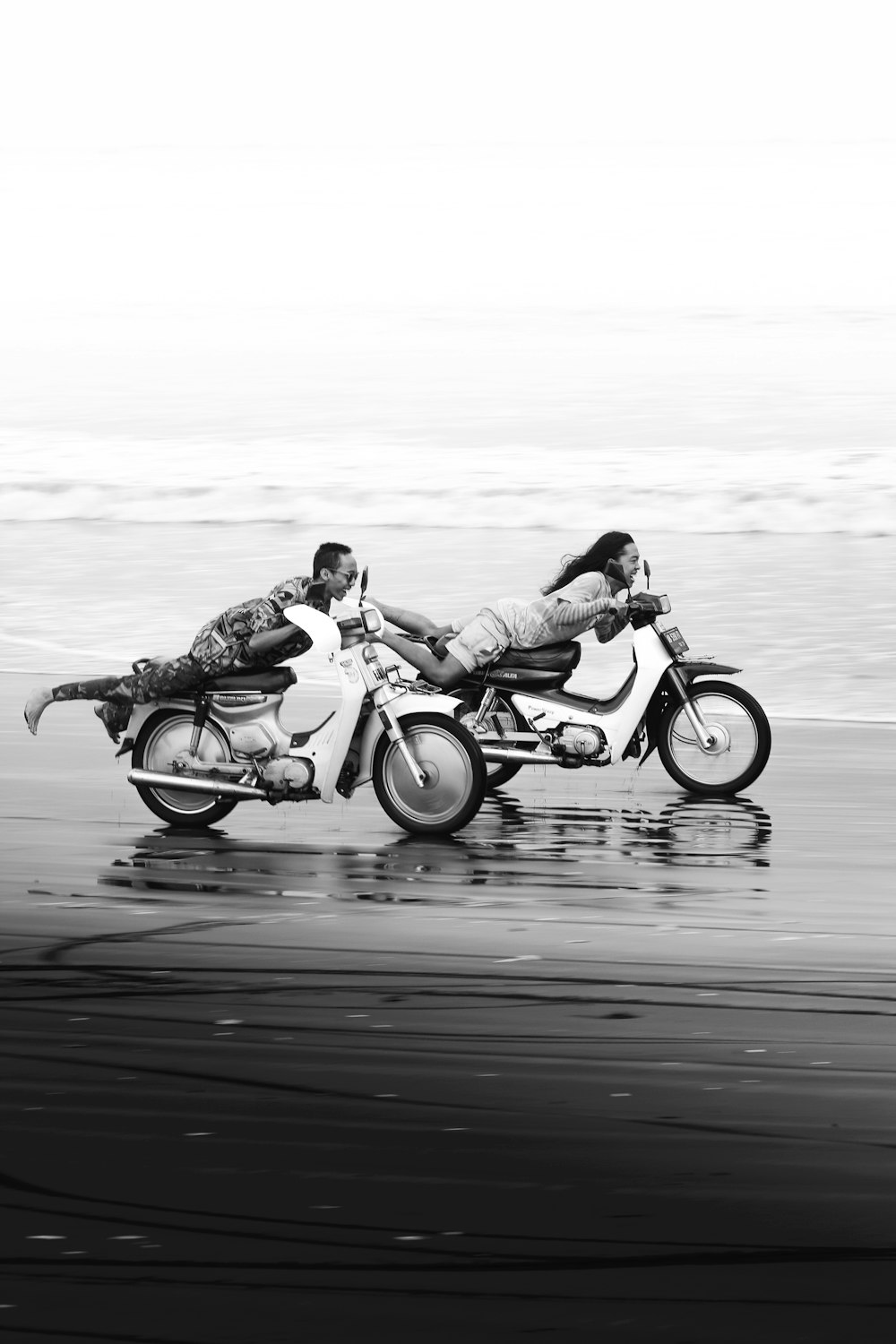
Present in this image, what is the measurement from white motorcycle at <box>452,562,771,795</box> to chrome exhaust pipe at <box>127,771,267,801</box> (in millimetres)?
Answer: 1976

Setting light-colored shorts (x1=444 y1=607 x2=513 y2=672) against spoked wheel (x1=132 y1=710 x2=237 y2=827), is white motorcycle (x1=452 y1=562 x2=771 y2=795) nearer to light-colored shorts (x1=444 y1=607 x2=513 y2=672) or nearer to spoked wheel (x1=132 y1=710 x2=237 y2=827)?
light-colored shorts (x1=444 y1=607 x2=513 y2=672)

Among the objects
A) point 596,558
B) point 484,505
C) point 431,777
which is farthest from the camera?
point 484,505

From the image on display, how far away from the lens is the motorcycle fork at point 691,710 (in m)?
13.7

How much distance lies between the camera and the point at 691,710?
13.7 metres

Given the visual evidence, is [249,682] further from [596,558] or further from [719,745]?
[719,745]

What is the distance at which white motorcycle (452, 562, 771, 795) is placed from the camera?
13594mm

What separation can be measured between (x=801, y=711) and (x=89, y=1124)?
46.8 ft

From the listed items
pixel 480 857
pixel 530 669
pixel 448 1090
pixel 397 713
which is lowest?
pixel 448 1090

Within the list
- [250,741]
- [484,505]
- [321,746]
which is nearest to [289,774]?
[321,746]

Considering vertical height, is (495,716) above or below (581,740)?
above

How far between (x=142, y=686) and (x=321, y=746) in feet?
3.18

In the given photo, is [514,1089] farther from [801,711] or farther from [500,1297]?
[801,711]

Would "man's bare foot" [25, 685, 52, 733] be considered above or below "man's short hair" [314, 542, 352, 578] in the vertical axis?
below

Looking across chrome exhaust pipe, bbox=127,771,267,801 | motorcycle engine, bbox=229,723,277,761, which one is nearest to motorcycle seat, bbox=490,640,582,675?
motorcycle engine, bbox=229,723,277,761
